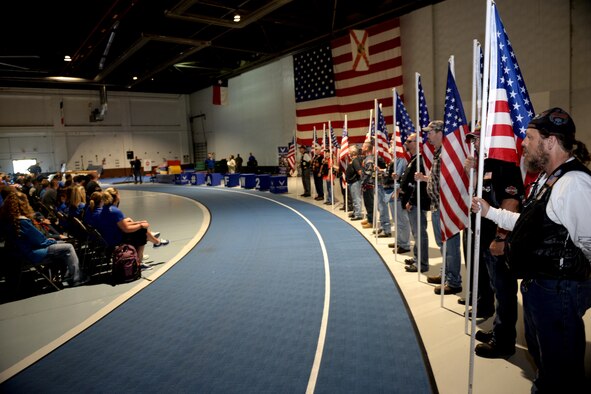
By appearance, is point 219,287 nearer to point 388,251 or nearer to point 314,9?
point 388,251

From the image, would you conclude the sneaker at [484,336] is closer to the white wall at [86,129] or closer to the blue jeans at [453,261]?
the blue jeans at [453,261]

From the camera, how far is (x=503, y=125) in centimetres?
306

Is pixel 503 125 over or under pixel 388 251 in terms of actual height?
over

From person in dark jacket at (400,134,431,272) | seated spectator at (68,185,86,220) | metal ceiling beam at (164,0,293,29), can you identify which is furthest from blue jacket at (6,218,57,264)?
metal ceiling beam at (164,0,293,29)

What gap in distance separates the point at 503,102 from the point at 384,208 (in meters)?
5.90

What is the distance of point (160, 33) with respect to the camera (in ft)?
75.2

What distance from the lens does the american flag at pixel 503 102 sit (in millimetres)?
3053

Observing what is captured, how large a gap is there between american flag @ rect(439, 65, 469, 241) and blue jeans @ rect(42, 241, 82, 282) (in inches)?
226

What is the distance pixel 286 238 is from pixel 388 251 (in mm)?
2669

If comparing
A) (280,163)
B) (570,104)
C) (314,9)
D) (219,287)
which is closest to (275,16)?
(314,9)

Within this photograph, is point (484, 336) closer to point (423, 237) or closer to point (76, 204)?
point (423, 237)

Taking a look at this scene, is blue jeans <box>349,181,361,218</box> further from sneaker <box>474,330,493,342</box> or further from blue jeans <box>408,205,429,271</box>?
sneaker <box>474,330,493,342</box>

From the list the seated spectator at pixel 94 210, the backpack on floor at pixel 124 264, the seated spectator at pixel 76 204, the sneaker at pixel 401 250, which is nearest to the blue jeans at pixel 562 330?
the sneaker at pixel 401 250

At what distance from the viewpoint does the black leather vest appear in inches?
91.0
